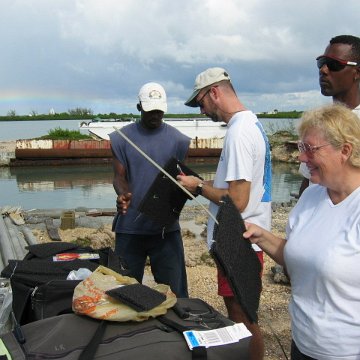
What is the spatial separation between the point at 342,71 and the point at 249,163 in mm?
804

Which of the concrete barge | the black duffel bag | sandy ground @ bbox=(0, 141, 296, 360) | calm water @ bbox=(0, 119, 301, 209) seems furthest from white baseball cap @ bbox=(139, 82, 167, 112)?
the concrete barge

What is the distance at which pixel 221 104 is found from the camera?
2670mm

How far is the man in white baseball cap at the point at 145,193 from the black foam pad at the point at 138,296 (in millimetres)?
1414

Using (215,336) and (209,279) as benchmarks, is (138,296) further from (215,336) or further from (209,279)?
(209,279)

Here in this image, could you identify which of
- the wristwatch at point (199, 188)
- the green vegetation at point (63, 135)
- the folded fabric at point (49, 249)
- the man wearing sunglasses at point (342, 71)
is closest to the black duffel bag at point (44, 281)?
the folded fabric at point (49, 249)

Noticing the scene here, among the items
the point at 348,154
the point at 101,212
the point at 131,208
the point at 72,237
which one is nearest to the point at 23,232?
the point at 72,237

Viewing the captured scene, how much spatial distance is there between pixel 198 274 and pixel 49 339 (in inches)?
150

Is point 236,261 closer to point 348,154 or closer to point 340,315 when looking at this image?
point 340,315

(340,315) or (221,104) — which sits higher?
(221,104)

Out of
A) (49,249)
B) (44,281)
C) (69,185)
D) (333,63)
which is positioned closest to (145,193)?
(49,249)

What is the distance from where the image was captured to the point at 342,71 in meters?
2.71

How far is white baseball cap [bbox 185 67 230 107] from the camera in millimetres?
2641

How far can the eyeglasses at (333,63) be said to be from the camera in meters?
2.69

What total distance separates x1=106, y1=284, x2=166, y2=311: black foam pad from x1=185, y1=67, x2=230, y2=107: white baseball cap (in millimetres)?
1224
